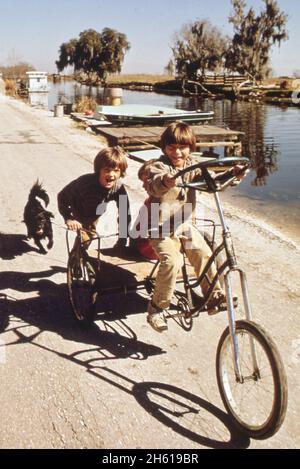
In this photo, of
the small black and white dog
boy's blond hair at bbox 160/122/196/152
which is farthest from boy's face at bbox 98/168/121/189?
the small black and white dog

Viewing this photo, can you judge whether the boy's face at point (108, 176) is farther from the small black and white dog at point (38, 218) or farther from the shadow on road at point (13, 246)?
the shadow on road at point (13, 246)

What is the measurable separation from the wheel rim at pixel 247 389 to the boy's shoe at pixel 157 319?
2.24 feet

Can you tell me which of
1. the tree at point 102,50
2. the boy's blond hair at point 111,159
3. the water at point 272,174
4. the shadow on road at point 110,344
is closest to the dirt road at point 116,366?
the shadow on road at point 110,344

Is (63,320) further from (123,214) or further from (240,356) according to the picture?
(240,356)

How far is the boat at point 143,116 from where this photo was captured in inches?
842

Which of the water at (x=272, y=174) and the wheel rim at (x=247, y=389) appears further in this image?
the water at (x=272, y=174)

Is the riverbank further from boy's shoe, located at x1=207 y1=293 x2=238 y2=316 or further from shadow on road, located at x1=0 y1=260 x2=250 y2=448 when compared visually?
boy's shoe, located at x1=207 y1=293 x2=238 y2=316

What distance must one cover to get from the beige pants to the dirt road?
0.61m

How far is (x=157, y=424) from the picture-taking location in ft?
9.77

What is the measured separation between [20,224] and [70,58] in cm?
11622

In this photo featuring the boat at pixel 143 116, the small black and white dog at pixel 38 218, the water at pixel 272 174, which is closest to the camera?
the small black and white dog at pixel 38 218

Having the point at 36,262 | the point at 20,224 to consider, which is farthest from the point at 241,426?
the point at 20,224

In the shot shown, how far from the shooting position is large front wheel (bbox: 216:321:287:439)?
Answer: 102 inches

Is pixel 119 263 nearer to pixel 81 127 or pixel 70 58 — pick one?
pixel 81 127
